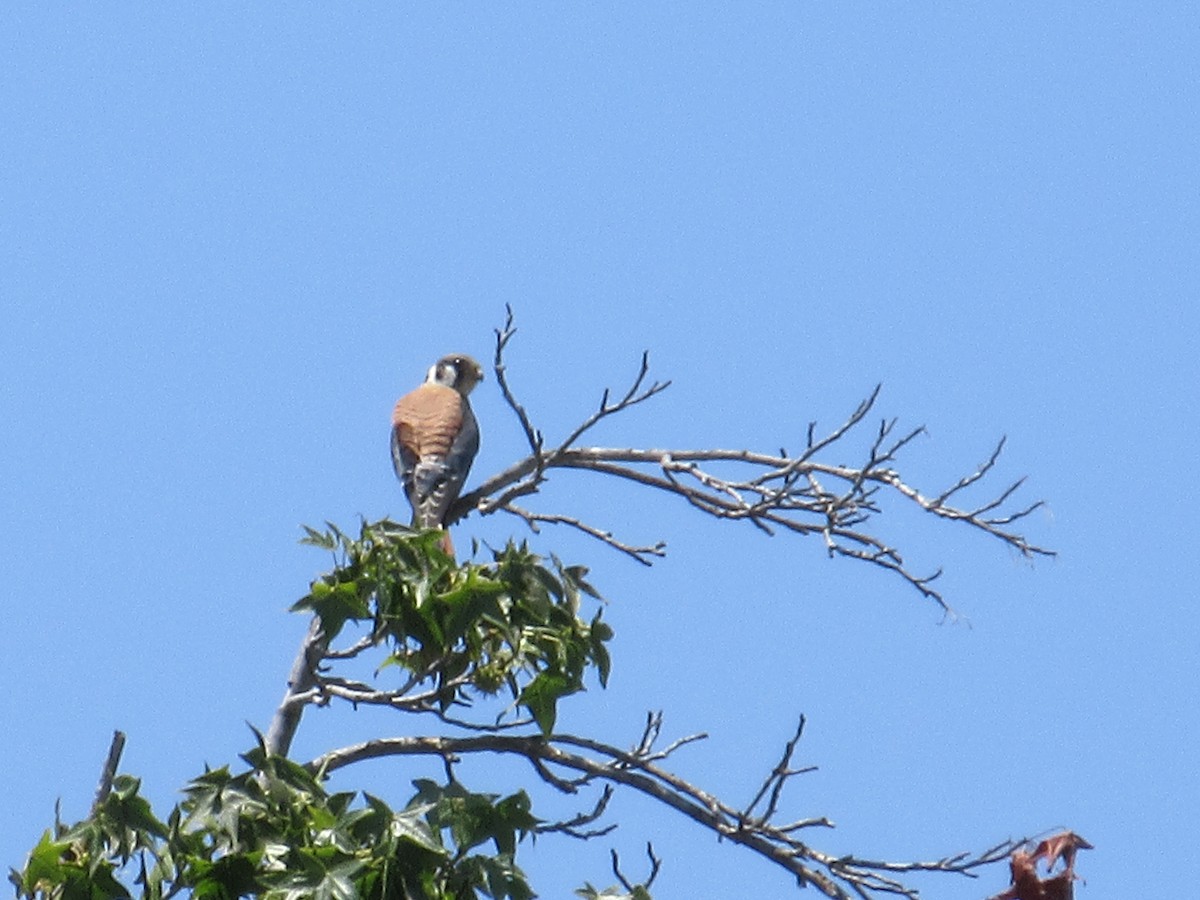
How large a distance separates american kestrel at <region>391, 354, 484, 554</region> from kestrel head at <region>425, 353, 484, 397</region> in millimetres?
444

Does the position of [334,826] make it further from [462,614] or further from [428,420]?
[428,420]

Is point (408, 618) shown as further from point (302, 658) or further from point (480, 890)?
point (480, 890)

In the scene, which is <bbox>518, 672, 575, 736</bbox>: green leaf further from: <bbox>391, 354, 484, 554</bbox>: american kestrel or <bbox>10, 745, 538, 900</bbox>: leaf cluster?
<bbox>391, 354, 484, 554</bbox>: american kestrel

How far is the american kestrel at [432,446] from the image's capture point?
21.7 ft

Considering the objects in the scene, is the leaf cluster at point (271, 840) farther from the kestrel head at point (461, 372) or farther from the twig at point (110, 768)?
the kestrel head at point (461, 372)

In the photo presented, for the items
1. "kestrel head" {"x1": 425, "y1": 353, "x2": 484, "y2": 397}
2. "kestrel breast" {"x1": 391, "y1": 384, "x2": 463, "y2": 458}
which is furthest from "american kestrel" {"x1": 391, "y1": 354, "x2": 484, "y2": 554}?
"kestrel head" {"x1": 425, "y1": 353, "x2": 484, "y2": 397}

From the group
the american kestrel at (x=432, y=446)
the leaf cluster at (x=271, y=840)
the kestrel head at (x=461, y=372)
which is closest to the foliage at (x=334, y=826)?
the leaf cluster at (x=271, y=840)

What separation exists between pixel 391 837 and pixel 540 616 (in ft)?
2.29

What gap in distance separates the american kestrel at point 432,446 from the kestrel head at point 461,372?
44 centimetres

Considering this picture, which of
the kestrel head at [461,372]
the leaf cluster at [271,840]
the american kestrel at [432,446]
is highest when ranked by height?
the kestrel head at [461,372]

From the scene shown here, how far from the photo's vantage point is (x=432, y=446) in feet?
22.9

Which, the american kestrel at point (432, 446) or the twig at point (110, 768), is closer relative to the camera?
the twig at point (110, 768)

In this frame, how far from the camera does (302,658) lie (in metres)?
4.45

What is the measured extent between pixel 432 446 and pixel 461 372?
59.7 inches
